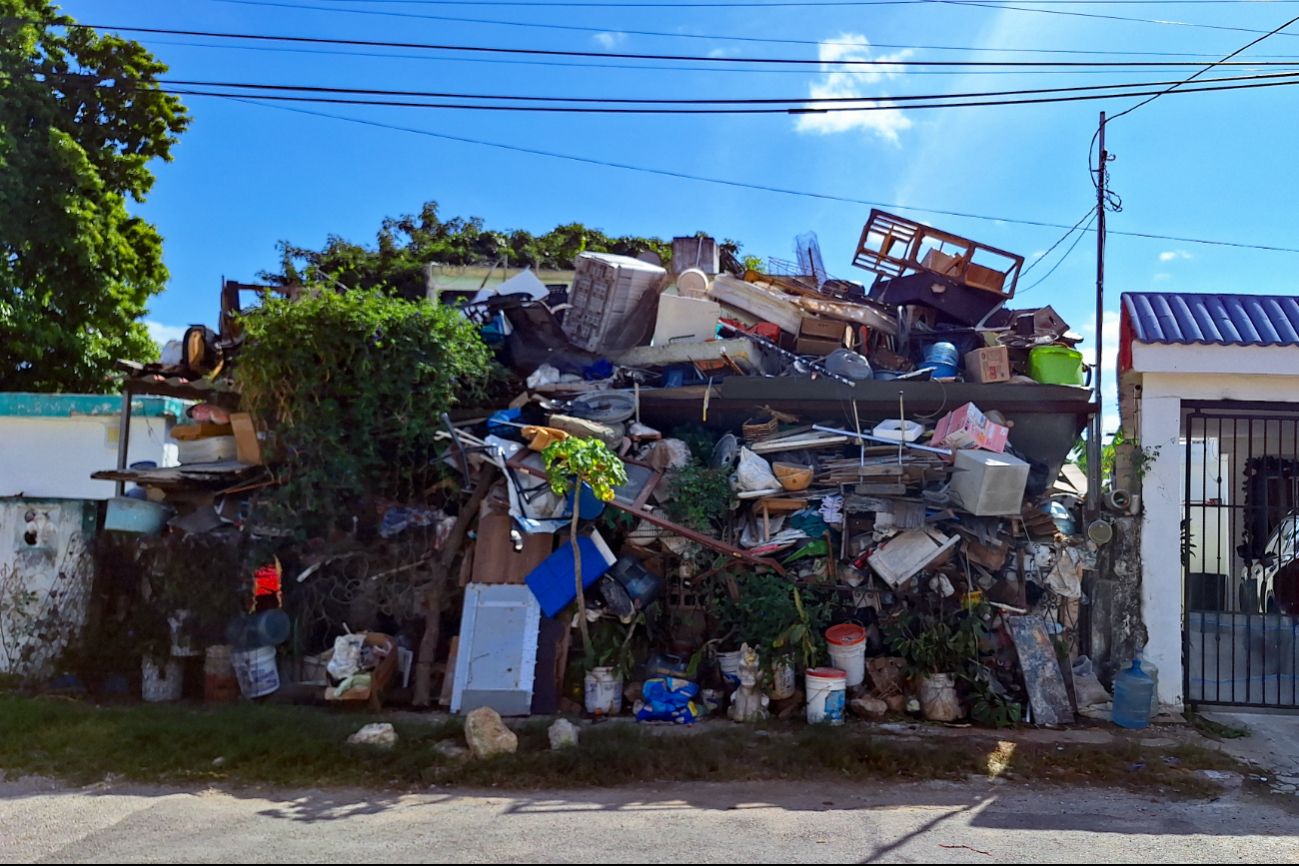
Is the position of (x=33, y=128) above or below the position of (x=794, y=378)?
above

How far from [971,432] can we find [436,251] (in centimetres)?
916

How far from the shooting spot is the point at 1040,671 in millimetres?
8453

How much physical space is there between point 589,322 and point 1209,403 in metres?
6.70

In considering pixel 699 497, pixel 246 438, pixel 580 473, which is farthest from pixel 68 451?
pixel 699 497

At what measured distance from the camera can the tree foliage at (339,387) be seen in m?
8.79

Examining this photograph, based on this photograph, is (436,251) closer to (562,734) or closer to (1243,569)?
(562,734)

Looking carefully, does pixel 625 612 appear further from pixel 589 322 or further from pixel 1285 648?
pixel 1285 648

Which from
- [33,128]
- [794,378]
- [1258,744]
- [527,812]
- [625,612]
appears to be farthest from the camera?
[33,128]

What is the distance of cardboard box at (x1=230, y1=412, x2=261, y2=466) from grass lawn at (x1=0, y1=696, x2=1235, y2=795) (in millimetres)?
2801

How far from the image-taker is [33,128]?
550 inches

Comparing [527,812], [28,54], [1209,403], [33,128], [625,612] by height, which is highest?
[28,54]

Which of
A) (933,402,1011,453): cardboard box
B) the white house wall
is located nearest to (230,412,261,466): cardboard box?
the white house wall

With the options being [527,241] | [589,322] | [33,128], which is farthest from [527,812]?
[33,128]

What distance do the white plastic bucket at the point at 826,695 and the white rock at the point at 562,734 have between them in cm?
226
